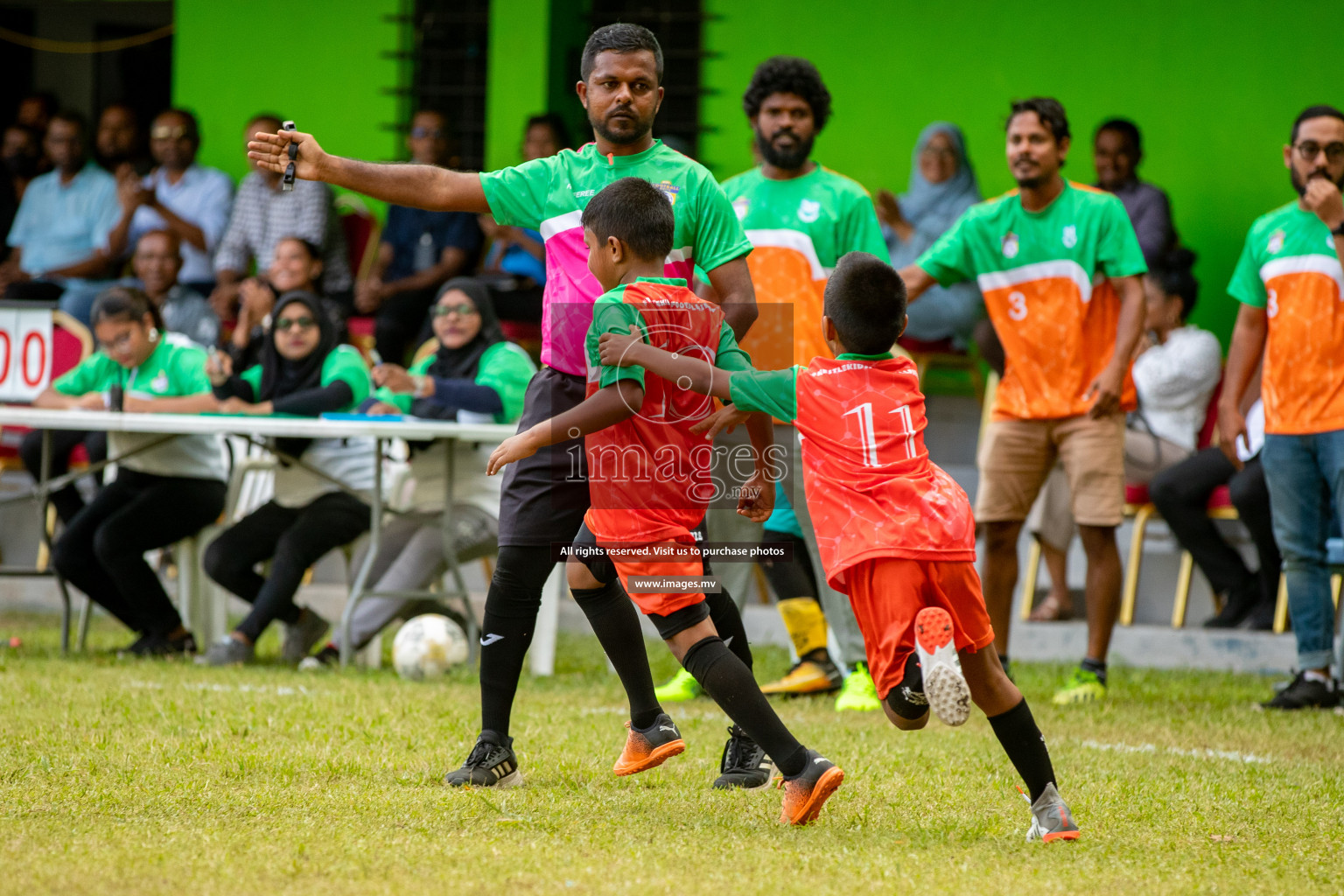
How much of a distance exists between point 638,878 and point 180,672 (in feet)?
12.3

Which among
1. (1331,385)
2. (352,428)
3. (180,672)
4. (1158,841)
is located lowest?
(180,672)

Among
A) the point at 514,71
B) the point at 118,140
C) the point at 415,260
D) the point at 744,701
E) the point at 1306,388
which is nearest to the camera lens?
the point at 744,701

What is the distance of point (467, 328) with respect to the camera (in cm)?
709

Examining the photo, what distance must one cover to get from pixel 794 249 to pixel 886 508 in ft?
8.41

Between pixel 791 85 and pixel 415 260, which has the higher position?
pixel 791 85

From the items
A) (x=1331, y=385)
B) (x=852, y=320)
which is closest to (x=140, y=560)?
(x=852, y=320)

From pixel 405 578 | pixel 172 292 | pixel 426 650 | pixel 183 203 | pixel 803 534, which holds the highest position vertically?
pixel 183 203

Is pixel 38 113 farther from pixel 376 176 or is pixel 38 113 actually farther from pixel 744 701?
pixel 744 701

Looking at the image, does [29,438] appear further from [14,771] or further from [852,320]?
[852,320]

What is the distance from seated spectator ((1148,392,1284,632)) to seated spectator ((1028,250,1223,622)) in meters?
0.25

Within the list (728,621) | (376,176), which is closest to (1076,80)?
(728,621)

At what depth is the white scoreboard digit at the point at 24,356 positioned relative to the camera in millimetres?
7504

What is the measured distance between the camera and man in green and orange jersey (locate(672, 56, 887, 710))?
5.75m

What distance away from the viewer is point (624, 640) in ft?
13.1
